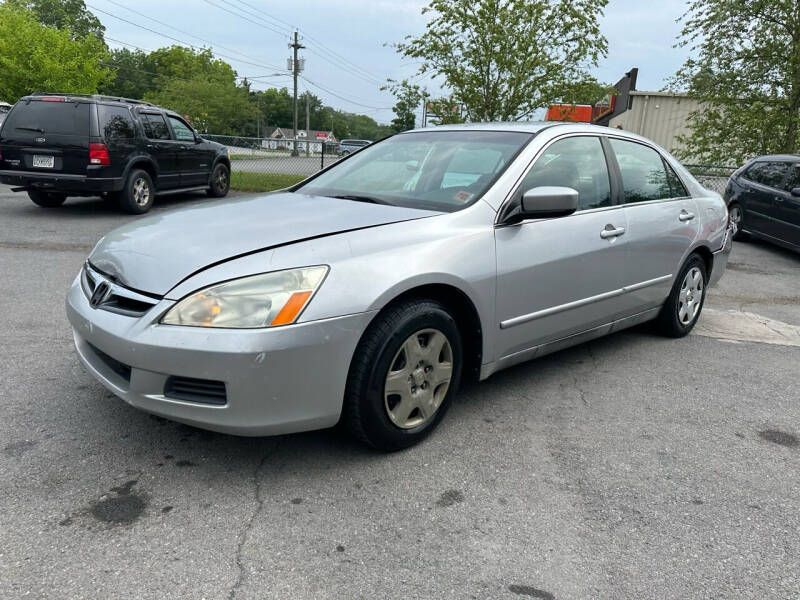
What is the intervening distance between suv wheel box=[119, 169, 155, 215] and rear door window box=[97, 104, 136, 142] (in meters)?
0.59

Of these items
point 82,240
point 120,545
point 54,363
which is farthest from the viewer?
point 82,240

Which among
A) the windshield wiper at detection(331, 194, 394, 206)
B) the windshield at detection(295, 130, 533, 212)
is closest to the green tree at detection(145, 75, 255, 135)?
the windshield at detection(295, 130, 533, 212)

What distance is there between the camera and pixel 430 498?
2.56m

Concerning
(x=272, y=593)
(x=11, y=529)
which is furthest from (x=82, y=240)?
(x=272, y=593)

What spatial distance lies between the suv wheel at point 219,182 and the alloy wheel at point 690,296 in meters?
9.70

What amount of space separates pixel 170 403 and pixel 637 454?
6.98ft

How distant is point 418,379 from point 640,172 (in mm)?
2467

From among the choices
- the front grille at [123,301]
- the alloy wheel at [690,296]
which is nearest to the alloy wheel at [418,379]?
the front grille at [123,301]

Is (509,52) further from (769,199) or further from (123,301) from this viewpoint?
(123,301)

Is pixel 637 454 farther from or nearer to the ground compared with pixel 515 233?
nearer to the ground

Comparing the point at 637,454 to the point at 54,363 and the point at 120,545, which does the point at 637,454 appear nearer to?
the point at 120,545

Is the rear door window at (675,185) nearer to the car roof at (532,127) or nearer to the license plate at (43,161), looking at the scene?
the car roof at (532,127)

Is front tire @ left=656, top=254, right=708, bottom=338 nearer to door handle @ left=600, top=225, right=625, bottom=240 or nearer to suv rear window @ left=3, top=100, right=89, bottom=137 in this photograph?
door handle @ left=600, top=225, right=625, bottom=240

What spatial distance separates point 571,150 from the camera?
3.78 m
